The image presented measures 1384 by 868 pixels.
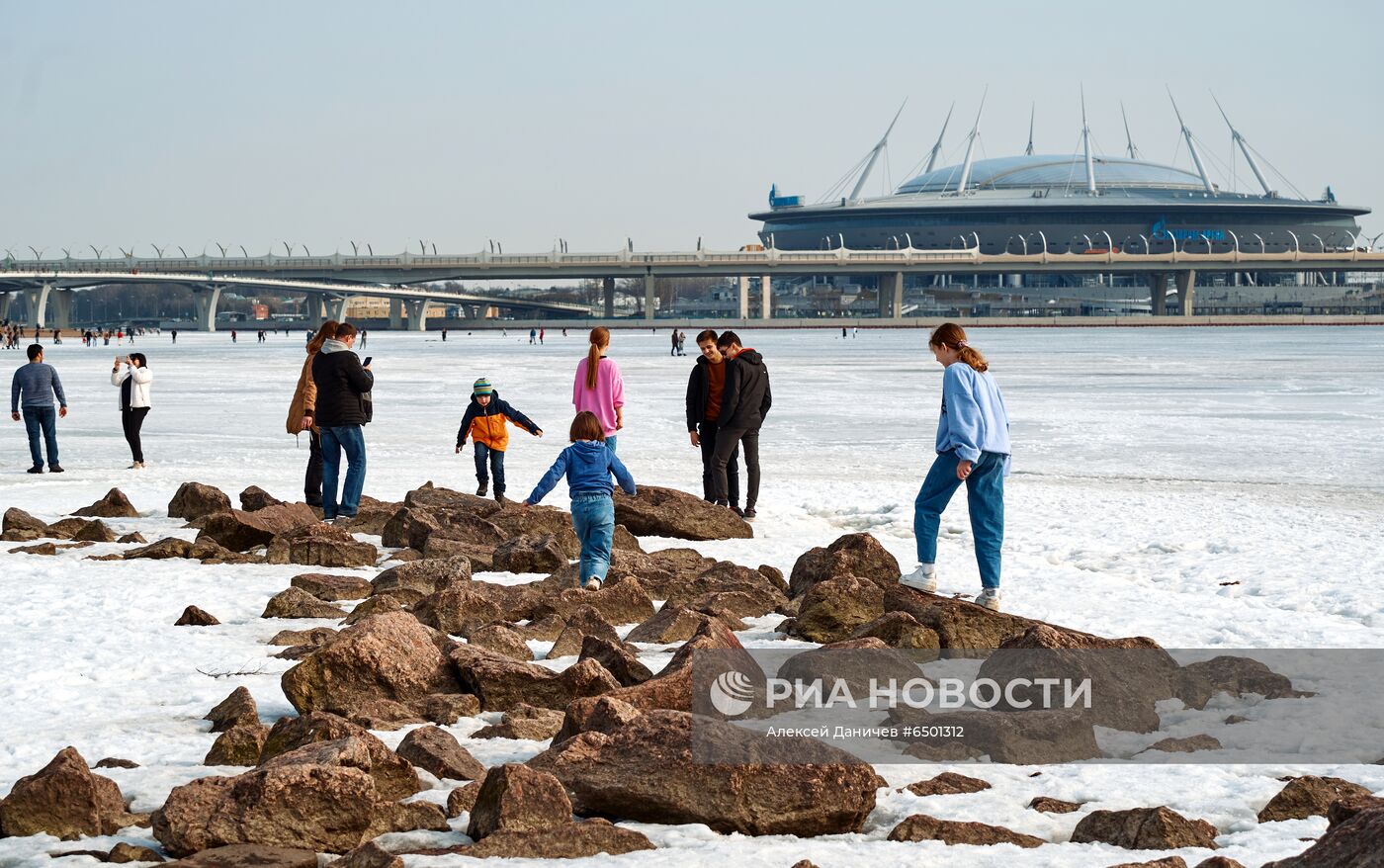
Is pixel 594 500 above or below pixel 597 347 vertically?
below

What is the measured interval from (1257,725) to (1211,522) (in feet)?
22.0

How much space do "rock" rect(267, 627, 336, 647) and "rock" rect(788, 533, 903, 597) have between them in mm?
2800

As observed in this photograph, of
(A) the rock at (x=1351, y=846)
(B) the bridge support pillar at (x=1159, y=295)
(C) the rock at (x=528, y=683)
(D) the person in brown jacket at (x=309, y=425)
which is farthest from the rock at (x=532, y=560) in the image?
(B) the bridge support pillar at (x=1159, y=295)

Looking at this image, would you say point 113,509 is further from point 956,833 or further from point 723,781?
point 956,833

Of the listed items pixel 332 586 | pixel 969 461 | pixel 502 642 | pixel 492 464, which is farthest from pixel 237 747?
pixel 492 464

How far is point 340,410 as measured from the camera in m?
12.6

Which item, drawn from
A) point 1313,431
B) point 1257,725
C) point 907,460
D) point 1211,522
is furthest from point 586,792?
point 1313,431

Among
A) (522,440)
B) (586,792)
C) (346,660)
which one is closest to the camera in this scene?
(586,792)

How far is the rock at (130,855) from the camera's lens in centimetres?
490

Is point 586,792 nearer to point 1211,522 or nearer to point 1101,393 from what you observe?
point 1211,522

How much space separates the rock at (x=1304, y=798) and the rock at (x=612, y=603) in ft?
13.9

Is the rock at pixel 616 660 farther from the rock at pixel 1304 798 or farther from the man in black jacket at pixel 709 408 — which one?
the man in black jacket at pixel 709 408

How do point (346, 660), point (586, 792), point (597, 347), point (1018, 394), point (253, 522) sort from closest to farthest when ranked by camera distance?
1. point (586, 792)
2. point (346, 660)
3. point (253, 522)
4. point (597, 347)
5. point (1018, 394)

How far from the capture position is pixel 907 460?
18719 millimetres
